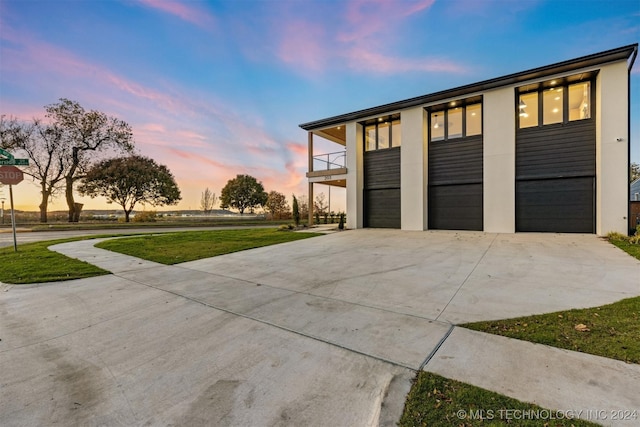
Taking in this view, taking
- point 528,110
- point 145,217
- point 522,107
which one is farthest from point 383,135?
point 145,217

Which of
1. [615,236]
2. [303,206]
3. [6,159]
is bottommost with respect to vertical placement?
[615,236]

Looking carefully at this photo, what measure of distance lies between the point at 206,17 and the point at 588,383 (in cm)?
1584

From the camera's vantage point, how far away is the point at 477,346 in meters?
2.66

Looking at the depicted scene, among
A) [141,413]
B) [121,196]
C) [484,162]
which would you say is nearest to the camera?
[141,413]

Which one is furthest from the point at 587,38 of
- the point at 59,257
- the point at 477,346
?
the point at 59,257

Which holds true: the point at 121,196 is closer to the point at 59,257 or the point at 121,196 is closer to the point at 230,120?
the point at 230,120

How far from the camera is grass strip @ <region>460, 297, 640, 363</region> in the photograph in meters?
2.51

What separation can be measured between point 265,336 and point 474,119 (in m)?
14.4

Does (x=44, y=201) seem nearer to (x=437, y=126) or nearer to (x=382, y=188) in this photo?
(x=382, y=188)

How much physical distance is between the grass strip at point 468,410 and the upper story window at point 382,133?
46.7 ft

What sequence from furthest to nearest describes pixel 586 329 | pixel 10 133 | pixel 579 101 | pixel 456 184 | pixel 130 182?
pixel 130 182 < pixel 10 133 < pixel 456 184 < pixel 579 101 < pixel 586 329

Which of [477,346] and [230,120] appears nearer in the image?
[477,346]

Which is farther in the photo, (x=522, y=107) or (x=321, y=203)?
(x=321, y=203)

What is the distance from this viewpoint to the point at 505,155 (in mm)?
11742
